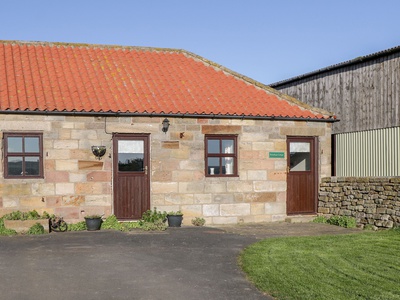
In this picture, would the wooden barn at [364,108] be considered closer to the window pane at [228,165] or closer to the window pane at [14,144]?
the window pane at [228,165]

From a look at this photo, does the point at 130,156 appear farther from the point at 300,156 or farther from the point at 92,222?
the point at 300,156

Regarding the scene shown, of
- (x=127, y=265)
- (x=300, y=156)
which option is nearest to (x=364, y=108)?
(x=300, y=156)

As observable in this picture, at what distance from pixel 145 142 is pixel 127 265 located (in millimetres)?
6751

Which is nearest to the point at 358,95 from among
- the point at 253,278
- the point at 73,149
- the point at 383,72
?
the point at 383,72

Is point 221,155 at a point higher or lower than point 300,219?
higher

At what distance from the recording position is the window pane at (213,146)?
55.0 ft

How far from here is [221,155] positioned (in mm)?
16859

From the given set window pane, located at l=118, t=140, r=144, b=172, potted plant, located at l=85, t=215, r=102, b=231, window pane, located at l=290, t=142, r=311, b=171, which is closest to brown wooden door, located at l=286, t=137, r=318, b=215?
window pane, located at l=290, t=142, r=311, b=171

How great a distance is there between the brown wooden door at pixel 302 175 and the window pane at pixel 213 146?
7.64 feet

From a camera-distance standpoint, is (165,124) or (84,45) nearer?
(165,124)

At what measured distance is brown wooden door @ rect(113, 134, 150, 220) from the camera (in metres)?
16.0

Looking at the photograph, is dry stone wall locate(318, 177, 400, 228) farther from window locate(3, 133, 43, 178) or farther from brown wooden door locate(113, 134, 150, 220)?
window locate(3, 133, 43, 178)

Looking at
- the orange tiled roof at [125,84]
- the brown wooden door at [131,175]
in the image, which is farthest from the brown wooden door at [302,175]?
the brown wooden door at [131,175]

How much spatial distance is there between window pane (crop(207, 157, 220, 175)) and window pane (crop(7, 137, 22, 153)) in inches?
212
